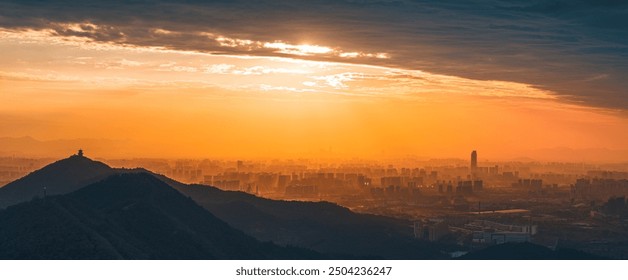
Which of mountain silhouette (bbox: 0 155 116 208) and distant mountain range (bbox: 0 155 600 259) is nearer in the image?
distant mountain range (bbox: 0 155 600 259)

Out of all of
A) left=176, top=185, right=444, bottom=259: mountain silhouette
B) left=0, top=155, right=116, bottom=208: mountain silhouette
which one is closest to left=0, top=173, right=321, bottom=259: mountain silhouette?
left=176, top=185, right=444, bottom=259: mountain silhouette

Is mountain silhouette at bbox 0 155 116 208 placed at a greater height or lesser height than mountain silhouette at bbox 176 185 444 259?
greater

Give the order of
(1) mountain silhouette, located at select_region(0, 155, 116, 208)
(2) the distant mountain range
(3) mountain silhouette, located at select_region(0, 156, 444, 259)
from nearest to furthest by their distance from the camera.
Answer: (2) the distant mountain range < (3) mountain silhouette, located at select_region(0, 156, 444, 259) < (1) mountain silhouette, located at select_region(0, 155, 116, 208)

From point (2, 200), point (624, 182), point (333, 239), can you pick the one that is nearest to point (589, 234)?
point (333, 239)

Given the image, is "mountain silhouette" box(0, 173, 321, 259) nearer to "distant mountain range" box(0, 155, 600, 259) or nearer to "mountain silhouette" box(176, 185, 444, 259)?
"distant mountain range" box(0, 155, 600, 259)

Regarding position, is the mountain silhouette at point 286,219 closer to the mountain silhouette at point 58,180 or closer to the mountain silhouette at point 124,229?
the mountain silhouette at point 58,180

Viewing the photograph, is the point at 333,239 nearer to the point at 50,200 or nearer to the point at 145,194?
the point at 145,194
